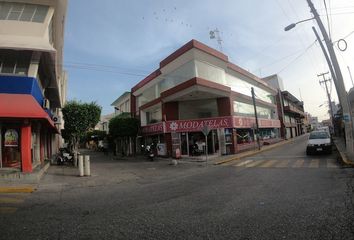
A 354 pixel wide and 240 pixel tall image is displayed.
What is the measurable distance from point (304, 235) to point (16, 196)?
8933 millimetres

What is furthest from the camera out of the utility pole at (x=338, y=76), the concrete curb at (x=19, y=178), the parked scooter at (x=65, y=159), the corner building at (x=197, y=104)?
the corner building at (x=197, y=104)

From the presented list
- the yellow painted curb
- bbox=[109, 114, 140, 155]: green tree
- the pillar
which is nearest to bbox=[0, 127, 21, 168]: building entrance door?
the pillar

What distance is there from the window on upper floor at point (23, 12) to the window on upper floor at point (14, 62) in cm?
196

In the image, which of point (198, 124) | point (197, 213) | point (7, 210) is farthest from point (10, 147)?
point (198, 124)

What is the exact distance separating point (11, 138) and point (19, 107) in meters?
1.86

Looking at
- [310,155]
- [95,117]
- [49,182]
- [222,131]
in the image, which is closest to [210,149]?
[222,131]

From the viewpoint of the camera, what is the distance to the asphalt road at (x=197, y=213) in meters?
5.24

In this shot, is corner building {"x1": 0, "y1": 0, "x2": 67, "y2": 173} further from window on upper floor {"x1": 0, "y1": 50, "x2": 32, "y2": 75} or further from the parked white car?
the parked white car

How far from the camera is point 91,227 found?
584cm

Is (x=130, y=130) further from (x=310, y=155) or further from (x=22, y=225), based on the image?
(x=22, y=225)

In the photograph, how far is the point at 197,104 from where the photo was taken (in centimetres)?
2791

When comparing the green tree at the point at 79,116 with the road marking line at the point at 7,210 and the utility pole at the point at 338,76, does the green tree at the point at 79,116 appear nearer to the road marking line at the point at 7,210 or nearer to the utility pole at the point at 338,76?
the road marking line at the point at 7,210

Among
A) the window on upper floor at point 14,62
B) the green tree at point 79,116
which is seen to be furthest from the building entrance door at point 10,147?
the green tree at point 79,116

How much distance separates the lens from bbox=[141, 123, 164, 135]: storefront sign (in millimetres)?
27766
